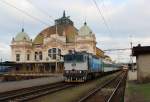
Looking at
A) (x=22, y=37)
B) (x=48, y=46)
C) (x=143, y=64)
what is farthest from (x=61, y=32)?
(x=143, y=64)

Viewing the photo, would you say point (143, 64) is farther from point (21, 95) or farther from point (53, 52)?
point (53, 52)

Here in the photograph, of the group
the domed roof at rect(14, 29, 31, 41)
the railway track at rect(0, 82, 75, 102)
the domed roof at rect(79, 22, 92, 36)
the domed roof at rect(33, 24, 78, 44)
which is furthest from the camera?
the domed roof at rect(14, 29, 31, 41)

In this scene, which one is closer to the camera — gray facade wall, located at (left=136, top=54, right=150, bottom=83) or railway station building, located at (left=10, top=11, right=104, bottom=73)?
gray facade wall, located at (left=136, top=54, right=150, bottom=83)

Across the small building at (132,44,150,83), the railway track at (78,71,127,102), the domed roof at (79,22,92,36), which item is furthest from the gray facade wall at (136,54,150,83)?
the domed roof at (79,22,92,36)

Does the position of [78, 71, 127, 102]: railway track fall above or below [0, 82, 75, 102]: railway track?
below

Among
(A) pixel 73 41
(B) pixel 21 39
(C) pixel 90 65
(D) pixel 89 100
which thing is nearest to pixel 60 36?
(A) pixel 73 41

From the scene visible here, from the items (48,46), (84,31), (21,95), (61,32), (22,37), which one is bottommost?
(21,95)

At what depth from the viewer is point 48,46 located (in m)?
107

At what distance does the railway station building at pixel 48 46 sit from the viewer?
104 meters

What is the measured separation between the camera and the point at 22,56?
364 ft

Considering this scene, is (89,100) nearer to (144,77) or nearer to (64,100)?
(64,100)

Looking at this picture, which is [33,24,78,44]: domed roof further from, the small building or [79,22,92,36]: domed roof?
the small building

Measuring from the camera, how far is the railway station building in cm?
10402

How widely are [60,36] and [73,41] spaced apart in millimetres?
4456
